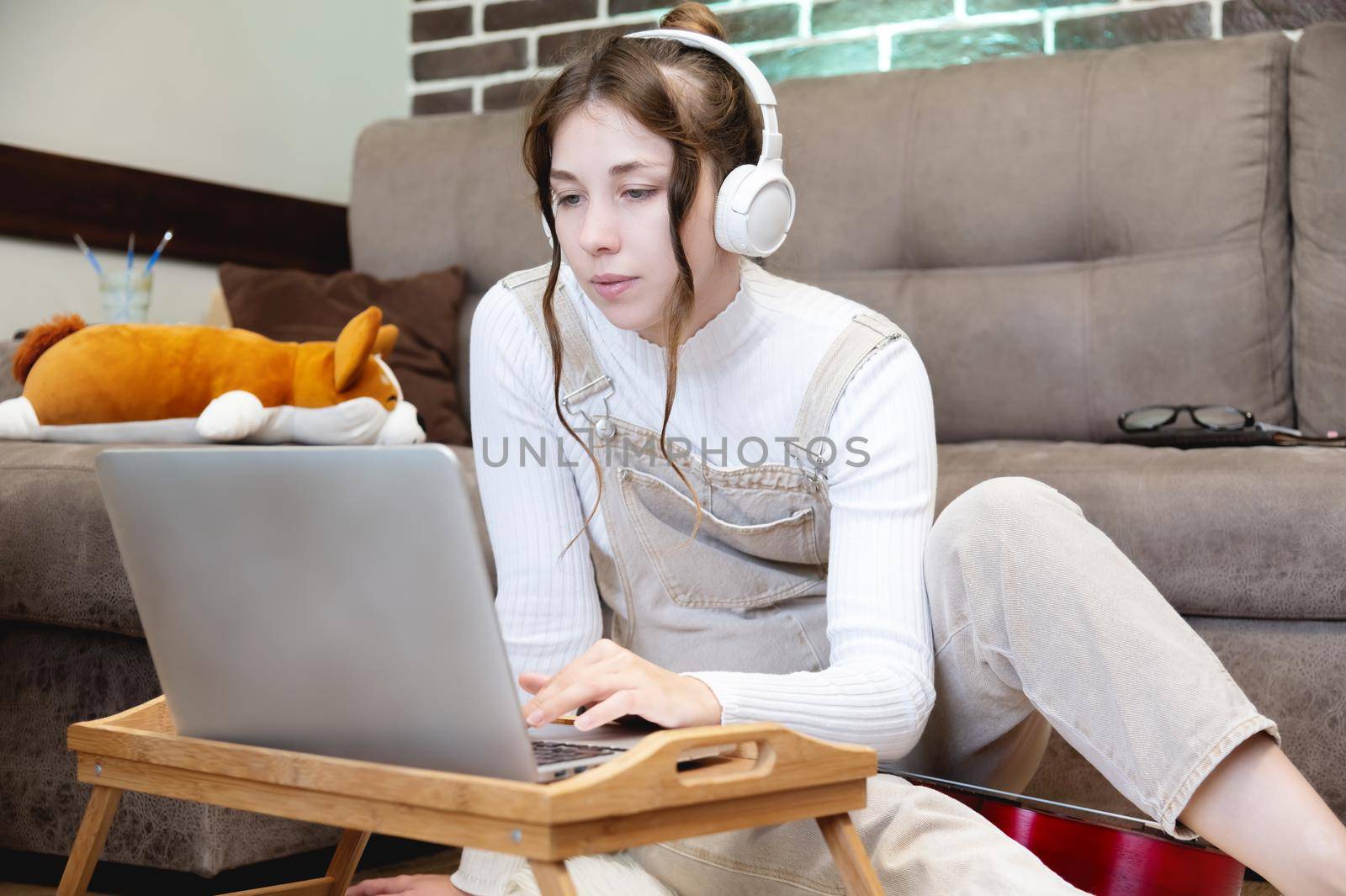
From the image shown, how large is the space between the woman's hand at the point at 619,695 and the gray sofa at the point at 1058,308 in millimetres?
677

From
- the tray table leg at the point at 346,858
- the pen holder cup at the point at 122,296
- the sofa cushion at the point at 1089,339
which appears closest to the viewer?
the tray table leg at the point at 346,858

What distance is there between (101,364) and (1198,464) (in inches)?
48.9

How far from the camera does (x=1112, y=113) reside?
1.87 meters

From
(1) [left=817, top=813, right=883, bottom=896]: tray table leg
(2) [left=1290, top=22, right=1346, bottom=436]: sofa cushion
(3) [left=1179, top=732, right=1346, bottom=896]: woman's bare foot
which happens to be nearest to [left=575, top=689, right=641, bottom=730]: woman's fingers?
(1) [left=817, top=813, right=883, bottom=896]: tray table leg

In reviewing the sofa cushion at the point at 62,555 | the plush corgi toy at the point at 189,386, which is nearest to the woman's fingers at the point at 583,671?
the sofa cushion at the point at 62,555

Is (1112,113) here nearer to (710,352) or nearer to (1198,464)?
(1198,464)

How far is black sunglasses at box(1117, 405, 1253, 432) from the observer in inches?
63.5

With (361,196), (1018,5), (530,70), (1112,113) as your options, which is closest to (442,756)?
(1112,113)

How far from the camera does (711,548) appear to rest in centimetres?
116

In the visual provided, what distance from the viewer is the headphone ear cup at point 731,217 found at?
1.03 meters

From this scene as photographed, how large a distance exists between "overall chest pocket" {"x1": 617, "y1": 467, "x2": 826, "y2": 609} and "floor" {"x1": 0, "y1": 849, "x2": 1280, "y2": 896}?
0.49 metres

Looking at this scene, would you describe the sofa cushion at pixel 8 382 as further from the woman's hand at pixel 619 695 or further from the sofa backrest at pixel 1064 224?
the woman's hand at pixel 619 695

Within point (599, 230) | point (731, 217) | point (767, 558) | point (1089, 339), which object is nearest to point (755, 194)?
point (731, 217)

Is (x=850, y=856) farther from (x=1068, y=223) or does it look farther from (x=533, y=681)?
(x=1068, y=223)
